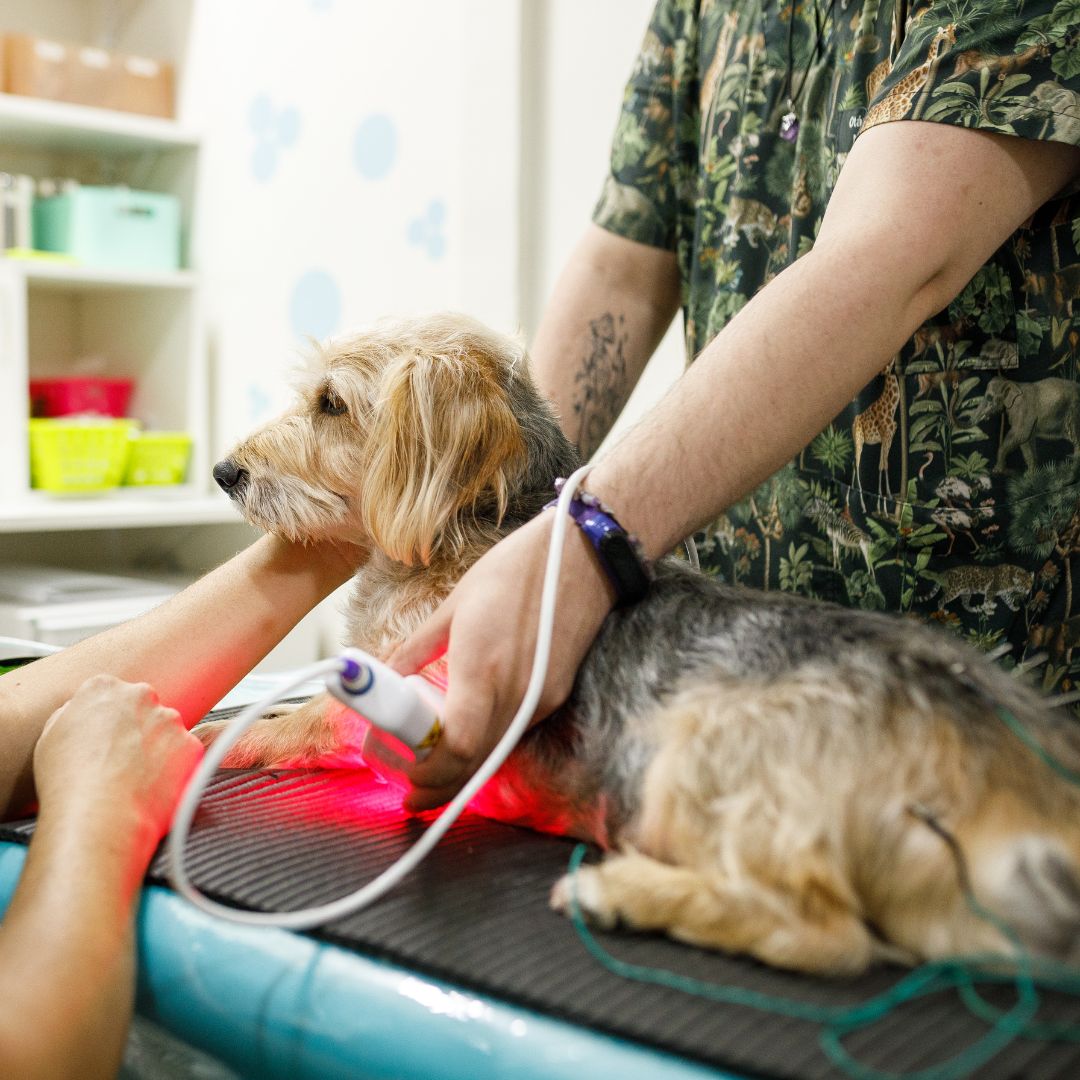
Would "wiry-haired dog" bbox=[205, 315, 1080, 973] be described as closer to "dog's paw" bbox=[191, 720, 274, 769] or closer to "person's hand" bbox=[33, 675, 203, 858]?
"dog's paw" bbox=[191, 720, 274, 769]

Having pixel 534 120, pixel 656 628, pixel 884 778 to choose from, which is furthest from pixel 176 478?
pixel 884 778

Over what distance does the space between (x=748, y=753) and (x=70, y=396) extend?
10.5 feet

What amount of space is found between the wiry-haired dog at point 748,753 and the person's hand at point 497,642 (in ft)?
0.17

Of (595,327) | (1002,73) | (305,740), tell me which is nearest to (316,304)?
(595,327)

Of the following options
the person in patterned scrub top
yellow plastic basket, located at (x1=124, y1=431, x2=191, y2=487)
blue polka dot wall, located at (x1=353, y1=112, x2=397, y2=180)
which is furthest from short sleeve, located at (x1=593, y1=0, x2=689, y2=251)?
yellow plastic basket, located at (x1=124, y1=431, x2=191, y2=487)

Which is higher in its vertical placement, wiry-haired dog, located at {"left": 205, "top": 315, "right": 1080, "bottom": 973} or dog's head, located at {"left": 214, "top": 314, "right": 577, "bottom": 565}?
dog's head, located at {"left": 214, "top": 314, "right": 577, "bottom": 565}

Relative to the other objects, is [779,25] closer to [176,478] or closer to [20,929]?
[20,929]

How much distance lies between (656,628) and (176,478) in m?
2.83

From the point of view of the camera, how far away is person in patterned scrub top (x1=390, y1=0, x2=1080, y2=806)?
1.04 meters

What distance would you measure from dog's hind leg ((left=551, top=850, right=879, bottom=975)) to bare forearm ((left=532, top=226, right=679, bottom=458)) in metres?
0.91

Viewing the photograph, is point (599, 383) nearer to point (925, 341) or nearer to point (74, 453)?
point (925, 341)

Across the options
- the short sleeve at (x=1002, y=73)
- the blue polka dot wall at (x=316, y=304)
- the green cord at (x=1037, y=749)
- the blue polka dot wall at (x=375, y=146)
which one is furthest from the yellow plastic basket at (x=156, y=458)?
the green cord at (x=1037, y=749)

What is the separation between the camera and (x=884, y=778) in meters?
0.80

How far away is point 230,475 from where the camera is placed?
1.43 metres
